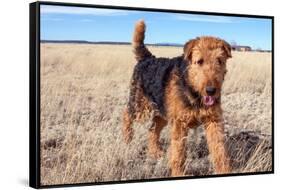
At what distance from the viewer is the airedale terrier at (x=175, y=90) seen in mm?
6242

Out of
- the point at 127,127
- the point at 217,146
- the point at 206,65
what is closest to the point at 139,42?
the point at 206,65

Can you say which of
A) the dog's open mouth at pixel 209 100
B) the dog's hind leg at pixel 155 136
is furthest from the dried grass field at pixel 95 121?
the dog's open mouth at pixel 209 100

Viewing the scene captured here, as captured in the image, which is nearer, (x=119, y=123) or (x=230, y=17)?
(x=119, y=123)

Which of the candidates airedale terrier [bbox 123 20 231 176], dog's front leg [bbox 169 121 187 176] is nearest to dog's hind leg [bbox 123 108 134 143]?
airedale terrier [bbox 123 20 231 176]

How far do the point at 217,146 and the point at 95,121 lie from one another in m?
1.07

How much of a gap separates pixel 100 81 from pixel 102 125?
336mm

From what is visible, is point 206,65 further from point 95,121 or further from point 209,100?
point 95,121

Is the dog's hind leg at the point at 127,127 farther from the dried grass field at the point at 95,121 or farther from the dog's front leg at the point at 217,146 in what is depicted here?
the dog's front leg at the point at 217,146

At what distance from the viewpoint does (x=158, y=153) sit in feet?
20.7

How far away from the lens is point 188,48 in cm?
635

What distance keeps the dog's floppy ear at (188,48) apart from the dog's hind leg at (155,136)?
53cm

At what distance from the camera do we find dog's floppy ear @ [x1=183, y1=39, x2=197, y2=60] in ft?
20.7

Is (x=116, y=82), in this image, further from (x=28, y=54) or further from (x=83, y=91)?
(x=28, y=54)

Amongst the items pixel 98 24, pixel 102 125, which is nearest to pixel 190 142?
pixel 102 125
